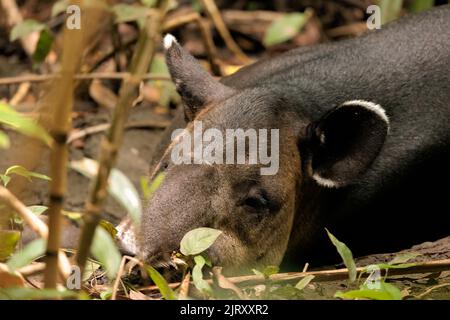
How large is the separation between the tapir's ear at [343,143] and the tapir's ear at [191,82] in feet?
1.94

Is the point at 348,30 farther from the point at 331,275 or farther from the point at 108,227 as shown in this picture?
the point at 108,227

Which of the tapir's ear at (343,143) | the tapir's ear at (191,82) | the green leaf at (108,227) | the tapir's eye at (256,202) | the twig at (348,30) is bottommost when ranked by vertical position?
the green leaf at (108,227)

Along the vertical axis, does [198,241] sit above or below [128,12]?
below

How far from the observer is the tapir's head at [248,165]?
166 inches

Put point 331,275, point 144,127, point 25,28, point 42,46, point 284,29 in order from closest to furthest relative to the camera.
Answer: point 331,275 < point 25,28 < point 42,46 < point 144,127 < point 284,29

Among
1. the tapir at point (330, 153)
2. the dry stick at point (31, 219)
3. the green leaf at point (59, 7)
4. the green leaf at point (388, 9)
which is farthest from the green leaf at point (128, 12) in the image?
the dry stick at point (31, 219)

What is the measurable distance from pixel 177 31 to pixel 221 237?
14.0 ft

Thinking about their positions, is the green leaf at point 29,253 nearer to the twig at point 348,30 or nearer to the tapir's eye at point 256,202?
the tapir's eye at point 256,202

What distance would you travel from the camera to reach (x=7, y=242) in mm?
3402

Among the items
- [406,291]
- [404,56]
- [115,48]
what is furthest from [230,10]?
[406,291]

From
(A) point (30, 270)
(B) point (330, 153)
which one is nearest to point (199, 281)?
(A) point (30, 270)

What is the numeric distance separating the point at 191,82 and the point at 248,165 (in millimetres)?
786
